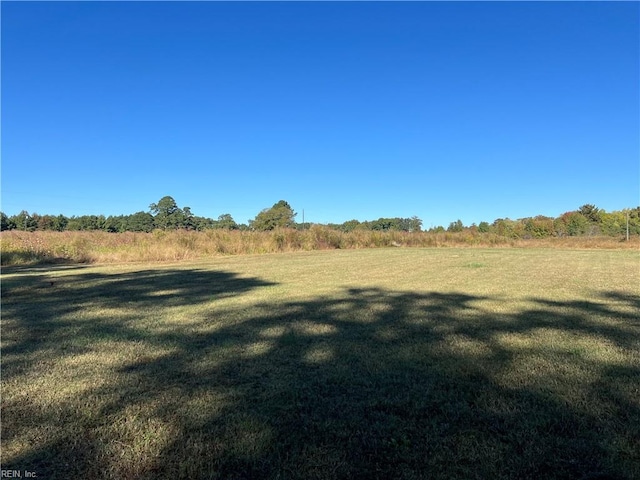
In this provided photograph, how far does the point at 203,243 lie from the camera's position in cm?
2766

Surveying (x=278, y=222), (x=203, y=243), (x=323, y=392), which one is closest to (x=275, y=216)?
(x=278, y=222)

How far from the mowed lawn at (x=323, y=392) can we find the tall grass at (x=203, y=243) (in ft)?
53.2

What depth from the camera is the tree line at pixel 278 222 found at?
2116 inches

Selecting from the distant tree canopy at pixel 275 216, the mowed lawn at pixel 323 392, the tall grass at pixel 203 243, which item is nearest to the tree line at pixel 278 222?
the distant tree canopy at pixel 275 216

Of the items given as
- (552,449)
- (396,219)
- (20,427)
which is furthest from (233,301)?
(396,219)

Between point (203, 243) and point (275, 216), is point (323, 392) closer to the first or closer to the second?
point (203, 243)

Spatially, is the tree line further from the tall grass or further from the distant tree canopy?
the tall grass

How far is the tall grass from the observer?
21453mm

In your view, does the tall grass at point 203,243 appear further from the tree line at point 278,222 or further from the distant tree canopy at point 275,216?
the distant tree canopy at point 275,216

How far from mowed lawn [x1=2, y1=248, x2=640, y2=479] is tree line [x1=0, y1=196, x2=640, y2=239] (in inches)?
1725

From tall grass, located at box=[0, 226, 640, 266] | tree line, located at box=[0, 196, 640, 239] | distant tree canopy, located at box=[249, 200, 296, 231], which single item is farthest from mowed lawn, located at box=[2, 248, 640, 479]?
distant tree canopy, located at box=[249, 200, 296, 231]

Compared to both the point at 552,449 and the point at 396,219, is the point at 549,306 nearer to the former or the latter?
the point at 552,449

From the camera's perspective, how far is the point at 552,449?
2.55 m

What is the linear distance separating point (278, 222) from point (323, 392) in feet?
213
